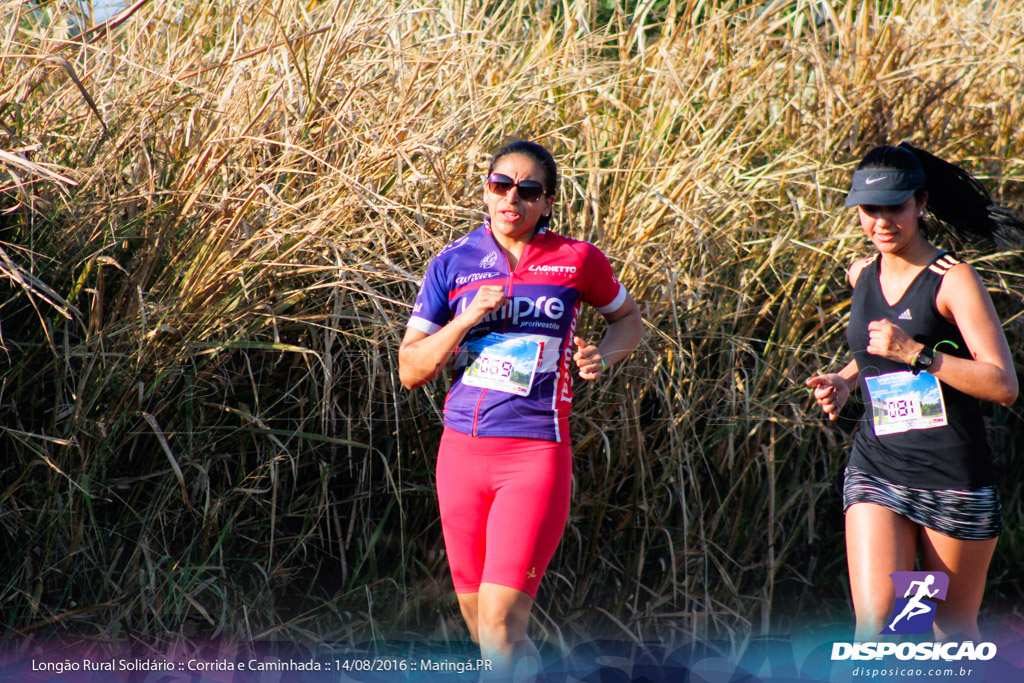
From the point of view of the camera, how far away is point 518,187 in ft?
9.66

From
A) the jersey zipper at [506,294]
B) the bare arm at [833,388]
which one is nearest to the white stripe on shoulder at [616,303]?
the jersey zipper at [506,294]

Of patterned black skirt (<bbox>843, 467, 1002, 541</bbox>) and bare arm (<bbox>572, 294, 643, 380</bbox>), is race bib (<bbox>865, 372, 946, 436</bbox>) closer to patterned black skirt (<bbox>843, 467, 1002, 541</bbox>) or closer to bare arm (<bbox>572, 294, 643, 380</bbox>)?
patterned black skirt (<bbox>843, 467, 1002, 541</bbox>)

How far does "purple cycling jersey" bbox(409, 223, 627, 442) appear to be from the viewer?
2891 millimetres

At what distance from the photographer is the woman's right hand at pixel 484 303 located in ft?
8.98

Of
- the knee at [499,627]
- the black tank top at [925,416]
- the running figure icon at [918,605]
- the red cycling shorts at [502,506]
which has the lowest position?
the knee at [499,627]

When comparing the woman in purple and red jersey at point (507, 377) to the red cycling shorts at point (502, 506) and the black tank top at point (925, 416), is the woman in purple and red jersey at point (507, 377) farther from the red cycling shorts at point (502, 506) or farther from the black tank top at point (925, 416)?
the black tank top at point (925, 416)

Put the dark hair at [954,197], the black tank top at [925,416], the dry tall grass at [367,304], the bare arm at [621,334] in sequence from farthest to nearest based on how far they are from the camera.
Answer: the dry tall grass at [367,304], the dark hair at [954,197], the bare arm at [621,334], the black tank top at [925,416]

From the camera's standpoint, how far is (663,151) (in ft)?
15.5

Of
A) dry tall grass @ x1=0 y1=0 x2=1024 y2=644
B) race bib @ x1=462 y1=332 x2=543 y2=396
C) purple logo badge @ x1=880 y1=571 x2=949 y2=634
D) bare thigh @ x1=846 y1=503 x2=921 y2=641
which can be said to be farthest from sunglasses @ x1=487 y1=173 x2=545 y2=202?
purple logo badge @ x1=880 y1=571 x2=949 y2=634

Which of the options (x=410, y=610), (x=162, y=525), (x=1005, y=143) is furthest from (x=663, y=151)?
(x=162, y=525)

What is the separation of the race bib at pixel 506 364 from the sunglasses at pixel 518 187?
0.45 metres

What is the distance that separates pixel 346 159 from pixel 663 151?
162cm

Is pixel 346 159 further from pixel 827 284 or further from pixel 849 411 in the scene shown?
pixel 849 411

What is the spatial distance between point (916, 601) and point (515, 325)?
4.93 feet
